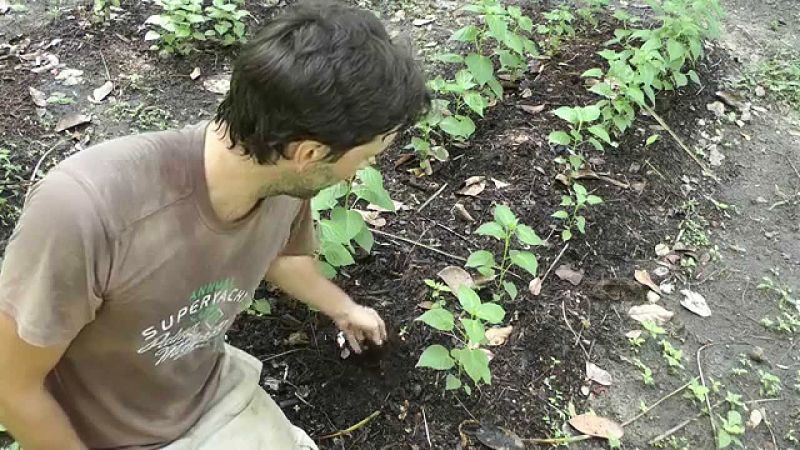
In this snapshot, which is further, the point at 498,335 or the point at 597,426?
the point at 498,335

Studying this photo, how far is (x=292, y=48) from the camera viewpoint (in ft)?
5.25

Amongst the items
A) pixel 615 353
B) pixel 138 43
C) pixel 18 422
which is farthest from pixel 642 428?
pixel 138 43

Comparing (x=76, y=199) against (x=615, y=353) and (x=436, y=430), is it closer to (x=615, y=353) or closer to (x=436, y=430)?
(x=436, y=430)

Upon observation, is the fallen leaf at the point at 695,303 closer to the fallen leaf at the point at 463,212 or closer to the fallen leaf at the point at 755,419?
the fallen leaf at the point at 755,419

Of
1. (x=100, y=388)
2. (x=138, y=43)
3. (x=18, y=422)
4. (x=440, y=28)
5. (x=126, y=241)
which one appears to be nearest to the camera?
(x=126, y=241)

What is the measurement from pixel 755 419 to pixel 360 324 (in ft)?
5.28

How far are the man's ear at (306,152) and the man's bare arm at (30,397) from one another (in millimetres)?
620

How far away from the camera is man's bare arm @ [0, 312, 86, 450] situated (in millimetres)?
1573

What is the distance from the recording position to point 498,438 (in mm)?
2693

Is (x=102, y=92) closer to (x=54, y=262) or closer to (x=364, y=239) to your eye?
(x=364, y=239)

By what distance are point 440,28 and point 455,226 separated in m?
1.76

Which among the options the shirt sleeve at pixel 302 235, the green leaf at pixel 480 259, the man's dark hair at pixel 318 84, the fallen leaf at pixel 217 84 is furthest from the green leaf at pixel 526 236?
the fallen leaf at pixel 217 84

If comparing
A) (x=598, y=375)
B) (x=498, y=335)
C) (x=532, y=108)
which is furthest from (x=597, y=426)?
(x=532, y=108)

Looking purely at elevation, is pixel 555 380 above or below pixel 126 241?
below
